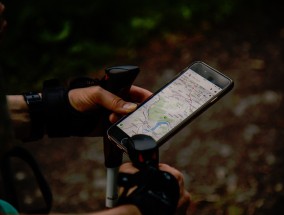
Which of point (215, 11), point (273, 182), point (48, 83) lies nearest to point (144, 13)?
point (215, 11)

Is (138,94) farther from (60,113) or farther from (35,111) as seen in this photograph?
(35,111)

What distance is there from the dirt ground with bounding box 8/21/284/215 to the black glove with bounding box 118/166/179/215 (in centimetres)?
240

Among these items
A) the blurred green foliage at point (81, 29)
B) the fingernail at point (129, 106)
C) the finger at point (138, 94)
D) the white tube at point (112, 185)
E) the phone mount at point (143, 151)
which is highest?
the phone mount at point (143, 151)

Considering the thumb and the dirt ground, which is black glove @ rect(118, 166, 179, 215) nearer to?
the thumb

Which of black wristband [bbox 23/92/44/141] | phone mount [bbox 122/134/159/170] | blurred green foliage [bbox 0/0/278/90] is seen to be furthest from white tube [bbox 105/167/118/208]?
blurred green foliage [bbox 0/0/278/90]

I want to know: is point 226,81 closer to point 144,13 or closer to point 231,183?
point 231,183

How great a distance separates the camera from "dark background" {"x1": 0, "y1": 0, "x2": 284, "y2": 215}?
4.65 meters

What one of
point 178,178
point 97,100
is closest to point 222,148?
point 97,100

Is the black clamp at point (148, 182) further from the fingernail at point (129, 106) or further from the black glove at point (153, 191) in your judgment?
the fingernail at point (129, 106)

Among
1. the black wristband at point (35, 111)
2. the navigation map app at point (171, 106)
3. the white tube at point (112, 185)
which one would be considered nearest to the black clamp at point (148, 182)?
the white tube at point (112, 185)

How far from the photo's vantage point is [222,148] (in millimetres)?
5004

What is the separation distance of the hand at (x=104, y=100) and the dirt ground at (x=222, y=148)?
197 centimetres

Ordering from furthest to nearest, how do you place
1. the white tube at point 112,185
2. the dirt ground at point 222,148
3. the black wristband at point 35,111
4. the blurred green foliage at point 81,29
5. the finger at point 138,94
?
the blurred green foliage at point 81,29, the dirt ground at point 222,148, the black wristband at point 35,111, the finger at point 138,94, the white tube at point 112,185

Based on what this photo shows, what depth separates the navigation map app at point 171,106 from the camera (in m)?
2.41
